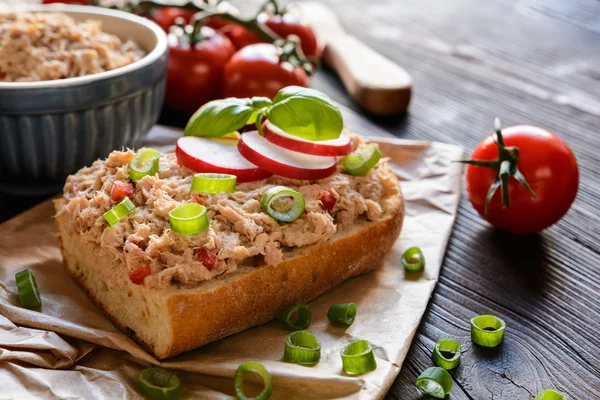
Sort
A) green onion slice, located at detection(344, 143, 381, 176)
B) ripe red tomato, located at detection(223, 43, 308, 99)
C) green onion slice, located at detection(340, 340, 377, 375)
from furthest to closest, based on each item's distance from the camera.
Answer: ripe red tomato, located at detection(223, 43, 308, 99) → green onion slice, located at detection(344, 143, 381, 176) → green onion slice, located at detection(340, 340, 377, 375)

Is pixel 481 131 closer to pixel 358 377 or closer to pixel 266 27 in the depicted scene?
pixel 266 27

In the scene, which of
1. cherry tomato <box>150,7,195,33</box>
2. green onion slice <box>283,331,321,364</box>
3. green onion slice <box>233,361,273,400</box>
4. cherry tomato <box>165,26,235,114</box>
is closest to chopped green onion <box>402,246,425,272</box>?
green onion slice <box>283,331,321,364</box>

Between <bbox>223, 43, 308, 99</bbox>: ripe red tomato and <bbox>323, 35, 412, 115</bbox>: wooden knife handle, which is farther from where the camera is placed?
<bbox>323, 35, 412, 115</bbox>: wooden knife handle

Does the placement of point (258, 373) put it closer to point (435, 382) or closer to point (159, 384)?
point (159, 384)

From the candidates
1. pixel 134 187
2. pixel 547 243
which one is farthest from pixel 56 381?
pixel 547 243

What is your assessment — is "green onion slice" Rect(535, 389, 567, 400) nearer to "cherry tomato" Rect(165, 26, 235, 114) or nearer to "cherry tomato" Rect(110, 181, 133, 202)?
"cherry tomato" Rect(110, 181, 133, 202)

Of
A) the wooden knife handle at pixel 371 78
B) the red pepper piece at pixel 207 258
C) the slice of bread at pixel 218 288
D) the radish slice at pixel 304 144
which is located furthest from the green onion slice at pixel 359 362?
the wooden knife handle at pixel 371 78
